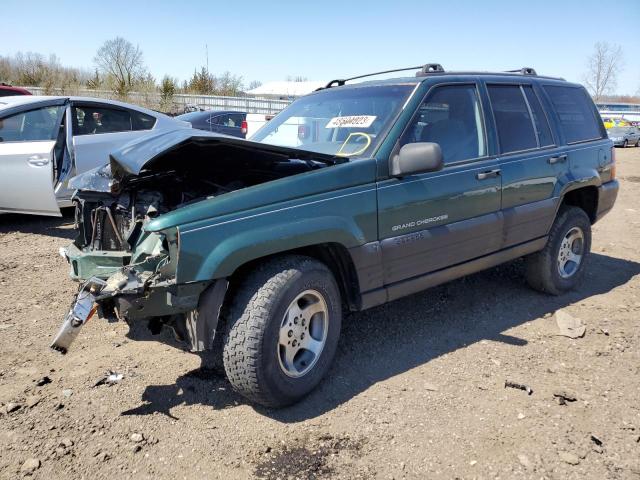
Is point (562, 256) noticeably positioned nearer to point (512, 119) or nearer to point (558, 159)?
point (558, 159)

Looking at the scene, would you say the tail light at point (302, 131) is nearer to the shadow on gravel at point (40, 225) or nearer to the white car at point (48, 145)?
the white car at point (48, 145)

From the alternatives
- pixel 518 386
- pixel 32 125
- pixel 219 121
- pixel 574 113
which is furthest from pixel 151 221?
pixel 219 121

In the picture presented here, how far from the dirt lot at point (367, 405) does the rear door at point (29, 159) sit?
72.5 inches

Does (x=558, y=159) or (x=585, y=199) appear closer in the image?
(x=558, y=159)

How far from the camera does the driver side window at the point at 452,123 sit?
3.70 meters

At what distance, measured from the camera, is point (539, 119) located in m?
4.61

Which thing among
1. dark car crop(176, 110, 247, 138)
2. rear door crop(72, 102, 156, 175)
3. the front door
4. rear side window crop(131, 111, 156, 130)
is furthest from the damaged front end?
dark car crop(176, 110, 247, 138)

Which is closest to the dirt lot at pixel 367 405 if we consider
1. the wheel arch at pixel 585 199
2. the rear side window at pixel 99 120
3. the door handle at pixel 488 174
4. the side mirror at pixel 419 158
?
the wheel arch at pixel 585 199

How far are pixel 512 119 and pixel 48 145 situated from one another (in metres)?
5.23

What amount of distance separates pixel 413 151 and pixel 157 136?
162cm

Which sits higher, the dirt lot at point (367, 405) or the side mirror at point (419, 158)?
the side mirror at point (419, 158)

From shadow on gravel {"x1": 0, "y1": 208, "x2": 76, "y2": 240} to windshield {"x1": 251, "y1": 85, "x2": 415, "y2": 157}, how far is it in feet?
12.4

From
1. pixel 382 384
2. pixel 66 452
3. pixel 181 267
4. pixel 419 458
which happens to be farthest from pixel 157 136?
pixel 419 458

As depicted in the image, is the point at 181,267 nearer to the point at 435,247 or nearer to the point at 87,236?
the point at 87,236
